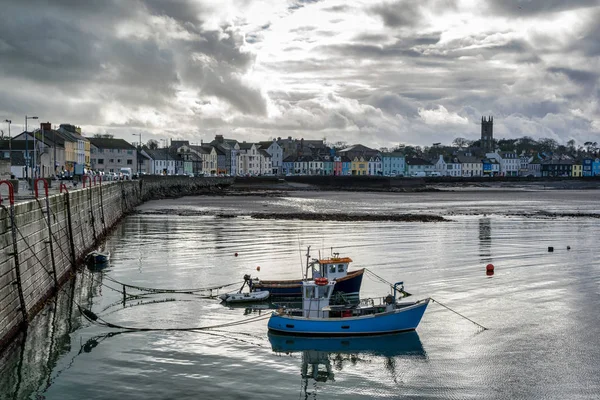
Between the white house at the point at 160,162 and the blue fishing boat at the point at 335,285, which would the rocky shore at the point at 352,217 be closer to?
the blue fishing boat at the point at 335,285

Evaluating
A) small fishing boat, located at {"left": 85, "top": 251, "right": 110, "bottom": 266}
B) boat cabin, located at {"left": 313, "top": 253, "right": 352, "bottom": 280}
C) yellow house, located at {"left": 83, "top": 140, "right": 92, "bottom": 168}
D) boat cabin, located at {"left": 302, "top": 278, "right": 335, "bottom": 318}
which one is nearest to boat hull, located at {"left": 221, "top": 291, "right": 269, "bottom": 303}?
boat cabin, located at {"left": 313, "top": 253, "right": 352, "bottom": 280}

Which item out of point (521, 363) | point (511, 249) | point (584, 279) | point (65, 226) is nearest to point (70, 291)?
point (65, 226)

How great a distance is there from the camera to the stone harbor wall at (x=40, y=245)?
23.5 meters

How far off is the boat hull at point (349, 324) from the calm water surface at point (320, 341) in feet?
1.40

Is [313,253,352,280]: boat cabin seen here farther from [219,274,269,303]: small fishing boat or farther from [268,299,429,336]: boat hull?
[268,299,429,336]: boat hull

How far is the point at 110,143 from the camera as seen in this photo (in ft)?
537

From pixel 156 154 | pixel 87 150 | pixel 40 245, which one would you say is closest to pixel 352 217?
pixel 40 245

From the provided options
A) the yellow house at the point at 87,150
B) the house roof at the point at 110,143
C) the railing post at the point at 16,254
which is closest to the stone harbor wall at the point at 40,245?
the railing post at the point at 16,254

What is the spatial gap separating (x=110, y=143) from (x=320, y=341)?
147578mm

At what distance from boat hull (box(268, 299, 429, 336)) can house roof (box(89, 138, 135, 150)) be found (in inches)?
5733

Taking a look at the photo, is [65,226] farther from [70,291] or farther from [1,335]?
[1,335]

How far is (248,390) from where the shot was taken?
65.3 feet

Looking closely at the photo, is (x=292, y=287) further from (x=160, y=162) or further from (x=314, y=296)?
(x=160, y=162)

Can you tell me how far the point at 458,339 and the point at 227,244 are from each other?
28082mm
